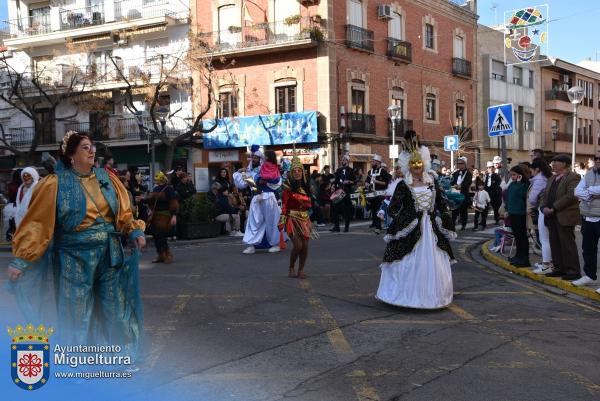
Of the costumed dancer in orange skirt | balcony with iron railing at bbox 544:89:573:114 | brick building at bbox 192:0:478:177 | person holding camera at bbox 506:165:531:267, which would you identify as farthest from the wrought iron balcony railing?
the costumed dancer in orange skirt

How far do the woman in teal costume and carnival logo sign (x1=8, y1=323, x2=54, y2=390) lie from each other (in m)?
0.27

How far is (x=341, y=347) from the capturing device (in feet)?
17.3

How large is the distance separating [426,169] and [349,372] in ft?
10.6

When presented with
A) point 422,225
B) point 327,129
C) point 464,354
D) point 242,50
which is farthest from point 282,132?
point 464,354

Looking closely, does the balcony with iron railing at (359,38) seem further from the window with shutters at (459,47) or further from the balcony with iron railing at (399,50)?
the window with shutters at (459,47)

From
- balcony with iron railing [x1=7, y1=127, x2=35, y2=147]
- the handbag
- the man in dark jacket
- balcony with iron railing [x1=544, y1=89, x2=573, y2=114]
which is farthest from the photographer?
balcony with iron railing [x1=544, y1=89, x2=573, y2=114]

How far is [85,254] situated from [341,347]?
2353 mm

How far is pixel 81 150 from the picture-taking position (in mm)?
4234

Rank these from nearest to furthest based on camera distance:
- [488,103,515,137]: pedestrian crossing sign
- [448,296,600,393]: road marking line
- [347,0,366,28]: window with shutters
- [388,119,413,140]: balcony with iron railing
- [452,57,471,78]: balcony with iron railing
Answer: [448,296,600,393]: road marking line → [488,103,515,137]: pedestrian crossing sign → [347,0,366,28]: window with shutters → [388,119,413,140]: balcony with iron railing → [452,57,471,78]: balcony with iron railing

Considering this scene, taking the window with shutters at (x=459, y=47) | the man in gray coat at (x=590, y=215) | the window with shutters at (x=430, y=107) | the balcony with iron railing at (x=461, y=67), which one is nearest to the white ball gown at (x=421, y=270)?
the man in gray coat at (x=590, y=215)

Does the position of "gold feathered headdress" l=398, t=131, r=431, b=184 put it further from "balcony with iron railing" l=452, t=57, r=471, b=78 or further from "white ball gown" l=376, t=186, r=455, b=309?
"balcony with iron railing" l=452, t=57, r=471, b=78

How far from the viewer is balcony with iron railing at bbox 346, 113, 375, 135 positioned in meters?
28.7

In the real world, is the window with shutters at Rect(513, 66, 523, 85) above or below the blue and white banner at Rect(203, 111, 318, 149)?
above

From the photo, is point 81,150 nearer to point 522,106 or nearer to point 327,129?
point 327,129
